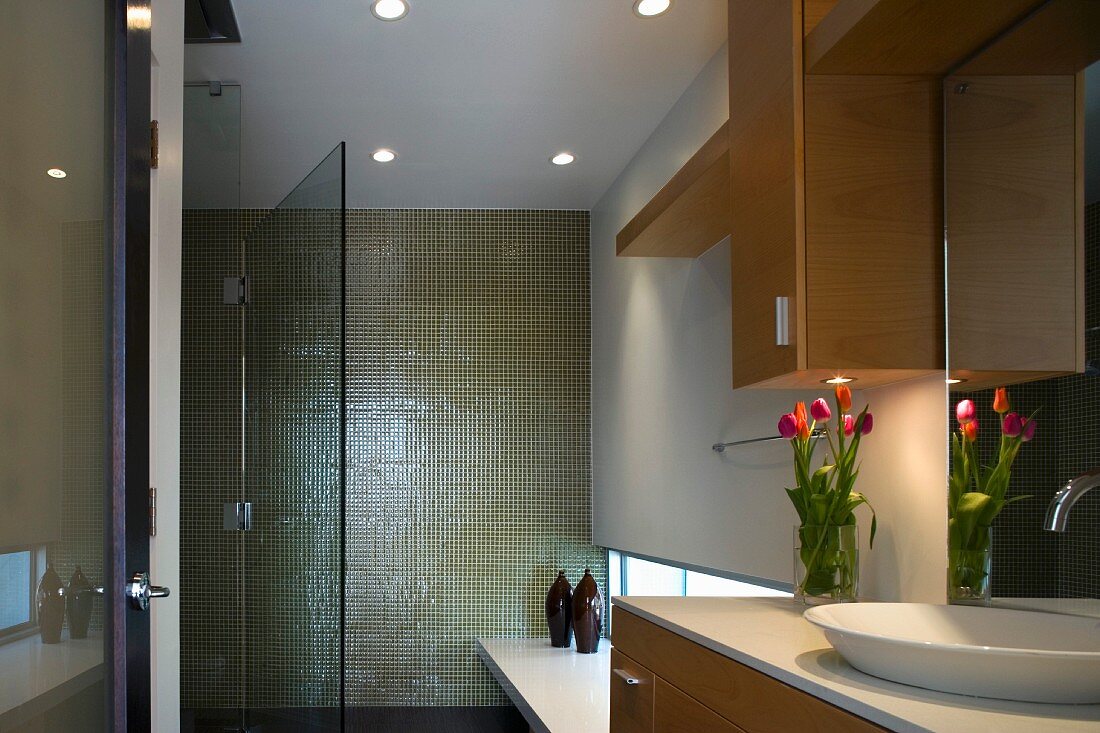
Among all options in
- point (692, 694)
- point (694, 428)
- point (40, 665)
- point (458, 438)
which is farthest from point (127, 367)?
point (458, 438)

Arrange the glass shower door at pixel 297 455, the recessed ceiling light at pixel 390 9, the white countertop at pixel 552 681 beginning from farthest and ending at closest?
1. the white countertop at pixel 552 681
2. the glass shower door at pixel 297 455
3. the recessed ceiling light at pixel 390 9

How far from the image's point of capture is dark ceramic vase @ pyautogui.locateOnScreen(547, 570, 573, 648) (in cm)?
490

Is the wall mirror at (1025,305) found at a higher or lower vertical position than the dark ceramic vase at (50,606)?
higher

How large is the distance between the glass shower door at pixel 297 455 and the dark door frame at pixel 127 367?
1.41 metres

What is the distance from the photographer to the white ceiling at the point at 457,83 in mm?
3127

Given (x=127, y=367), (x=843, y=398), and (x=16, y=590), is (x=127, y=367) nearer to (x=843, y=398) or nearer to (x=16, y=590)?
(x=16, y=590)

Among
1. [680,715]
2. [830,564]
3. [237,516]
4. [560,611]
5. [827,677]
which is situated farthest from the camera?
[560,611]

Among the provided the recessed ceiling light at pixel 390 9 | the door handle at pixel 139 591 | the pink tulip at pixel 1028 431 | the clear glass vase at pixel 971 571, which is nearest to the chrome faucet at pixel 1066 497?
the pink tulip at pixel 1028 431

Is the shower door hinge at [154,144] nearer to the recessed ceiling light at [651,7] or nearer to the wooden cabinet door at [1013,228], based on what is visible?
the recessed ceiling light at [651,7]

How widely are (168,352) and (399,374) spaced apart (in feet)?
9.57

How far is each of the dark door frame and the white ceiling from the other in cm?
131

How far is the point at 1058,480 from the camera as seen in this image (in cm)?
157

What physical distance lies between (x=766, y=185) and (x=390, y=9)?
1.36 m

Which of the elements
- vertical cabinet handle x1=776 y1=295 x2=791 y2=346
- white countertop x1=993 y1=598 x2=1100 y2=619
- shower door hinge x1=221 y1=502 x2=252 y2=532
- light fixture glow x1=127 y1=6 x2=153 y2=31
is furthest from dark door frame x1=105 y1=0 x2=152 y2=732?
white countertop x1=993 y1=598 x2=1100 y2=619
